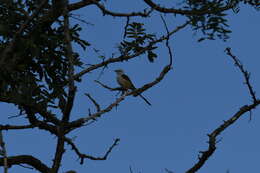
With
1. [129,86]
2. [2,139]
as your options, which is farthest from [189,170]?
[129,86]

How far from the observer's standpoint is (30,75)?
7219 millimetres

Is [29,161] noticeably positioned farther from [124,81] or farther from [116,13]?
[124,81]

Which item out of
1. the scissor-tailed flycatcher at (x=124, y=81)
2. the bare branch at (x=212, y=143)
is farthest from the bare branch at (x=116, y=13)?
the scissor-tailed flycatcher at (x=124, y=81)

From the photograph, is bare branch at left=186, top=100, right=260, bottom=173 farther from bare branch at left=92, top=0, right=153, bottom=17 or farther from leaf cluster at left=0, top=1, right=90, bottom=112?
leaf cluster at left=0, top=1, right=90, bottom=112

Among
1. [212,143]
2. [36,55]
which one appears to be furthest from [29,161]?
[212,143]

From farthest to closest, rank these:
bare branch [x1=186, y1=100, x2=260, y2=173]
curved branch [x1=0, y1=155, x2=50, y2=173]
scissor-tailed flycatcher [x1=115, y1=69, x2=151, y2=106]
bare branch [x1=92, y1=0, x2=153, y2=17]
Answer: scissor-tailed flycatcher [x1=115, y1=69, x2=151, y2=106], curved branch [x1=0, y1=155, x2=50, y2=173], bare branch [x1=92, y1=0, x2=153, y2=17], bare branch [x1=186, y1=100, x2=260, y2=173]

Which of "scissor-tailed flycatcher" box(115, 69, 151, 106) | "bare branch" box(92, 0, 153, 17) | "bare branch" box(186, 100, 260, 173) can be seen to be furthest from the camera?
"scissor-tailed flycatcher" box(115, 69, 151, 106)

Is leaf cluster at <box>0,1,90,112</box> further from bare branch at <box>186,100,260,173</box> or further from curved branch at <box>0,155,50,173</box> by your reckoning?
bare branch at <box>186,100,260,173</box>

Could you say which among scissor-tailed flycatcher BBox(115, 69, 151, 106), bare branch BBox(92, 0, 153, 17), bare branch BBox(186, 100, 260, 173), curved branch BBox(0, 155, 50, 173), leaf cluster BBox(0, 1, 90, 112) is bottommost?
bare branch BBox(186, 100, 260, 173)

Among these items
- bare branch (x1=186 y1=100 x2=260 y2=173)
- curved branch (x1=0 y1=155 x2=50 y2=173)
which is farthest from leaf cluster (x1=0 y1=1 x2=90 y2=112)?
bare branch (x1=186 y1=100 x2=260 y2=173)

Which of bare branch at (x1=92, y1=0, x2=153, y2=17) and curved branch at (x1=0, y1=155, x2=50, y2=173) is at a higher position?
bare branch at (x1=92, y1=0, x2=153, y2=17)

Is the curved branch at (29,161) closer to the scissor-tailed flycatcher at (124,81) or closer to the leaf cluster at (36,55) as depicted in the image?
the leaf cluster at (36,55)

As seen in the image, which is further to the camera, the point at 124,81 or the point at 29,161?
the point at 124,81

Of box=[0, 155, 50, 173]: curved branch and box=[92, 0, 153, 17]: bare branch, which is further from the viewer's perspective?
box=[0, 155, 50, 173]: curved branch
